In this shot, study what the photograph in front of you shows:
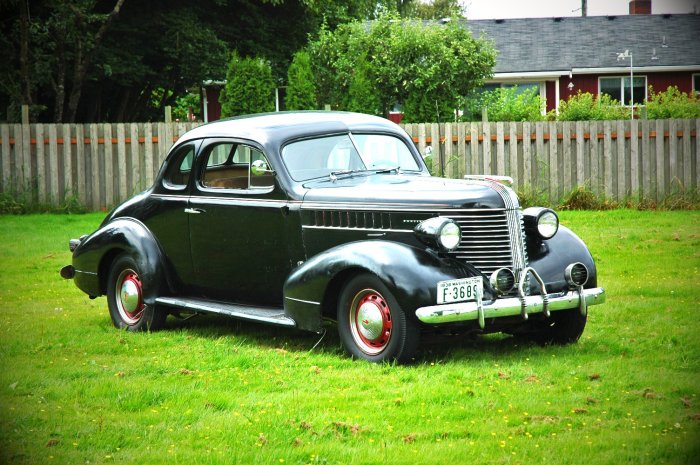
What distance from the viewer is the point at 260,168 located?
862 cm

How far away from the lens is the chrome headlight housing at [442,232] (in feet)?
24.0

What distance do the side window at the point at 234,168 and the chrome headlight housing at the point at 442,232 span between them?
1757 millimetres

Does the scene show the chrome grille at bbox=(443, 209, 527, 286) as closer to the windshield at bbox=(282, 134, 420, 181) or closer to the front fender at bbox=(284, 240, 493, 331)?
the front fender at bbox=(284, 240, 493, 331)

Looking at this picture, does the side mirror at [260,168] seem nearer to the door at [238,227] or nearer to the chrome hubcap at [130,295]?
the door at [238,227]

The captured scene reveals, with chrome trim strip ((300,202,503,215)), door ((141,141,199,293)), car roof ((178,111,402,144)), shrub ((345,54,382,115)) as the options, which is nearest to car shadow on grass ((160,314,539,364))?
door ((141,141,199,293))

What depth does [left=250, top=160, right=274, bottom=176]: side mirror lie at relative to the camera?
8.62 m

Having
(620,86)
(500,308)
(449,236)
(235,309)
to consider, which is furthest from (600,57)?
(500,308)

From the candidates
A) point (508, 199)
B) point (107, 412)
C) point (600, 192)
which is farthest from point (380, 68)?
point (107, 412)

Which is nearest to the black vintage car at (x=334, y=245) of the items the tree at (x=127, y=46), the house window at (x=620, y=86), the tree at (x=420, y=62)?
the tree at (x=127, y=46)

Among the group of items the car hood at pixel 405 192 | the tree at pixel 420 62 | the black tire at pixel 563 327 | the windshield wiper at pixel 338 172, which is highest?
the tree at pixel 420 62

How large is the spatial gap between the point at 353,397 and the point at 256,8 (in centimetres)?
2551

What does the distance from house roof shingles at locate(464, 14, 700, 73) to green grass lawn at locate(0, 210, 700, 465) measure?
30104mm

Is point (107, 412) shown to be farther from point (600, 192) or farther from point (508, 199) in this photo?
point (600, 192)

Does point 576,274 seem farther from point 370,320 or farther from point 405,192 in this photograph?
point 370,320
